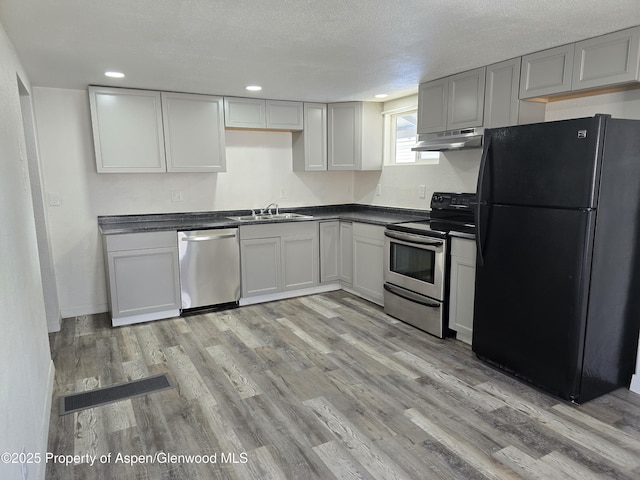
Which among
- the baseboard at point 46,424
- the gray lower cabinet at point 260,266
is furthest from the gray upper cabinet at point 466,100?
the baseboard at point 46,424

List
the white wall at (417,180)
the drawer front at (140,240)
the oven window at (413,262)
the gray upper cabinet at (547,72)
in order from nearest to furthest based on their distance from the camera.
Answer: the gray upper cabinet at (547,72) < the oven window at (413,262) < the drawer front at (140,240) < the white wall at (417,180)

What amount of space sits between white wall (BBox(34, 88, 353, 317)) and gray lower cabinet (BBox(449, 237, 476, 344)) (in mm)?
2536

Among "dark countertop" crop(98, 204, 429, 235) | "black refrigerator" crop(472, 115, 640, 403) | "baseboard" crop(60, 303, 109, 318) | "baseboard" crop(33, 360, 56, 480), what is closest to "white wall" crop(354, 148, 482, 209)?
"dark countertop" crop(98, 204, 429, 235)

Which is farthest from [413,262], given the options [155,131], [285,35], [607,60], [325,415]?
[155,131]

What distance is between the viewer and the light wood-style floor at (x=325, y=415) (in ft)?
6.58

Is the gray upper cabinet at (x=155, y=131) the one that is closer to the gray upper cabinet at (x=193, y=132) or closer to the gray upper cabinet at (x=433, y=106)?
the gray upper cabinet at (x=193, y=132)

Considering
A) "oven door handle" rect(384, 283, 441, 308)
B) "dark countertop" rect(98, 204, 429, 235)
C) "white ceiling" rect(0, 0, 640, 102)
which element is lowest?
"oven door handle" rect(384, 283, 441, 308)

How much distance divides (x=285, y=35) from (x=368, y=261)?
8.39ft

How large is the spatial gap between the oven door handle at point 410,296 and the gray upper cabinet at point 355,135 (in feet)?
5.29

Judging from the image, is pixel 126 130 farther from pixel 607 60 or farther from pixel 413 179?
pixel 607 60

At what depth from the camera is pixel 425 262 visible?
358 cm

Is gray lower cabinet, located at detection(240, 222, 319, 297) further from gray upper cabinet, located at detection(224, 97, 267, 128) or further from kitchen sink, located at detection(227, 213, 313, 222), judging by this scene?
gray upper cabinet, located at detection(224, 97, 267, 128)

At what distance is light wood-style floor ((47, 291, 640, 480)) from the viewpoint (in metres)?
2.01

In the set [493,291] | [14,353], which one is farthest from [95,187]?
[493,291]
